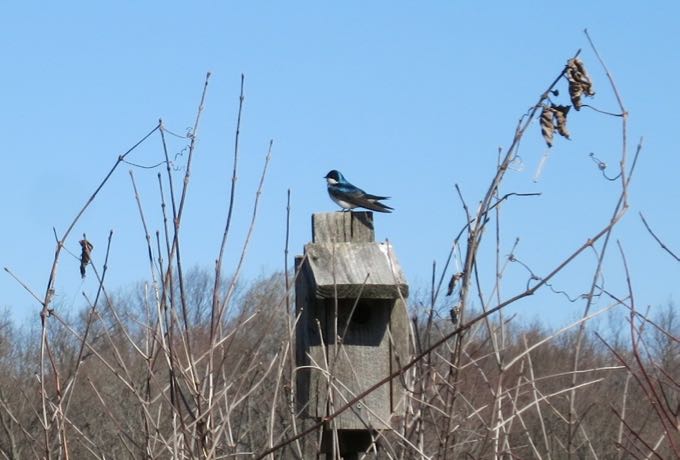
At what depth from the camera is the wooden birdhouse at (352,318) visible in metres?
3.96

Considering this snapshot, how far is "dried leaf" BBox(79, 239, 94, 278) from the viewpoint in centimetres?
304

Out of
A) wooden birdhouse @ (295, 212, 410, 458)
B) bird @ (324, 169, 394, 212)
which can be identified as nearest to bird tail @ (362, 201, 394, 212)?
bird @ (324, 169, 394, 212)

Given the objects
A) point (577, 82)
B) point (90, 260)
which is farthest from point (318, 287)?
point (577, 82)

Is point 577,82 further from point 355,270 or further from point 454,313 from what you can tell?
point 355,270

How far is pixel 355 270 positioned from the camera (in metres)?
3.96

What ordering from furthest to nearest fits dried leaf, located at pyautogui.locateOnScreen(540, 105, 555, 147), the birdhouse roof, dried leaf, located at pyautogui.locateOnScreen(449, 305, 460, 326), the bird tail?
the bird tail < the birdhouse roof < dried leaf, located at pyautogui.locateOnScreen(449, 305, 460, 326) < dried leaf, located at pyautogui.locateOnScreen(540, 105, 555, 147)

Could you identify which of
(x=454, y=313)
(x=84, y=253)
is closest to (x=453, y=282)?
(x=454, y=313)

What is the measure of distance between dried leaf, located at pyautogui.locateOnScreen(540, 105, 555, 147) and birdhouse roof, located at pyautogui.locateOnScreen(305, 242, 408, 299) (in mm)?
1339

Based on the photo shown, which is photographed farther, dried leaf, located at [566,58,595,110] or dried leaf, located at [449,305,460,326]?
dried leaf, located at [449,305,460,326]

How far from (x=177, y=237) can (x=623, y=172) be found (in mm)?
992

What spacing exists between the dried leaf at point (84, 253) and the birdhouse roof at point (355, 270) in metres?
0.98

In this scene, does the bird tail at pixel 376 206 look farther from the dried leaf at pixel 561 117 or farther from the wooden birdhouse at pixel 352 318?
the dried leaf at pixel 561 117

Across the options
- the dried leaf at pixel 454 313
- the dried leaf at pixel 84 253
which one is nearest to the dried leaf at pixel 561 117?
the dried leaf at pixel 454 313

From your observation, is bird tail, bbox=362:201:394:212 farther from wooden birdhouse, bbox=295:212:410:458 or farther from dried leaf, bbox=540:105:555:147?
dried leaf, bbox=540:105:555:147
